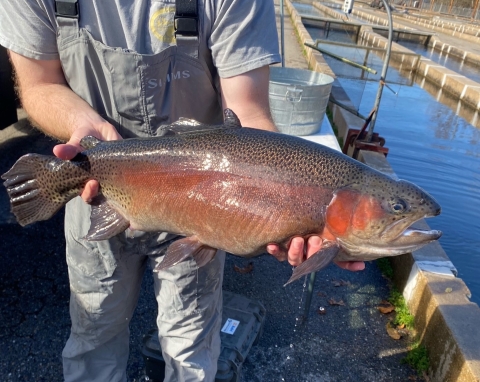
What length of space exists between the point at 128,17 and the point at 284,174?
3.67 feet

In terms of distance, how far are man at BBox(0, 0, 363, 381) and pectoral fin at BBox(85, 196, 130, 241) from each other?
0.30 ft

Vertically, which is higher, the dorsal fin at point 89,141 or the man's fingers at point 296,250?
the dorsal fin at point 89,141

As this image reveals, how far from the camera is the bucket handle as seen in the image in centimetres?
475

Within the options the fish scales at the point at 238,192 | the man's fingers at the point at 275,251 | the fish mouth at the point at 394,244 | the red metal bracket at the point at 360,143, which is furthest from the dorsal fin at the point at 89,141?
the red metal bracket at the point at 360,143

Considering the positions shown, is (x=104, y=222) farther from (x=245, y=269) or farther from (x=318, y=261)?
(x=245, y=269)

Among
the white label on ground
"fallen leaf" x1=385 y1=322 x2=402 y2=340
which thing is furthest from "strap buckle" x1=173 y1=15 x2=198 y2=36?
"fallen leaf" x1=385 y1=322 x2=402 y2=340

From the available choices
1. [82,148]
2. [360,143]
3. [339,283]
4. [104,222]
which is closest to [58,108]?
[82,148]

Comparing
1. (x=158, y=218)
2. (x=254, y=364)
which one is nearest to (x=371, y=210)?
(x=158, y=218)

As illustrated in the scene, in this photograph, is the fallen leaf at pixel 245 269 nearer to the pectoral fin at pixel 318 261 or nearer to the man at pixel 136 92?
the man at pixel 136 92

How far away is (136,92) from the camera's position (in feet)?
7.57

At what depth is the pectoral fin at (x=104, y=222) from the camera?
232 cm

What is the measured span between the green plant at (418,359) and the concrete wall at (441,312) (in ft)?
0.17

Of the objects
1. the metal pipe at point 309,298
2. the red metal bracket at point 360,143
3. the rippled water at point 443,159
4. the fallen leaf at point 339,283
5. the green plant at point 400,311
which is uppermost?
the red metal bracket at point 360,143

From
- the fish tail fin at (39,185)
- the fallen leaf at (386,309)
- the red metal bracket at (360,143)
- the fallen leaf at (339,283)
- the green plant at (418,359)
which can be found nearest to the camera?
the fish tail fin at (39,185)
